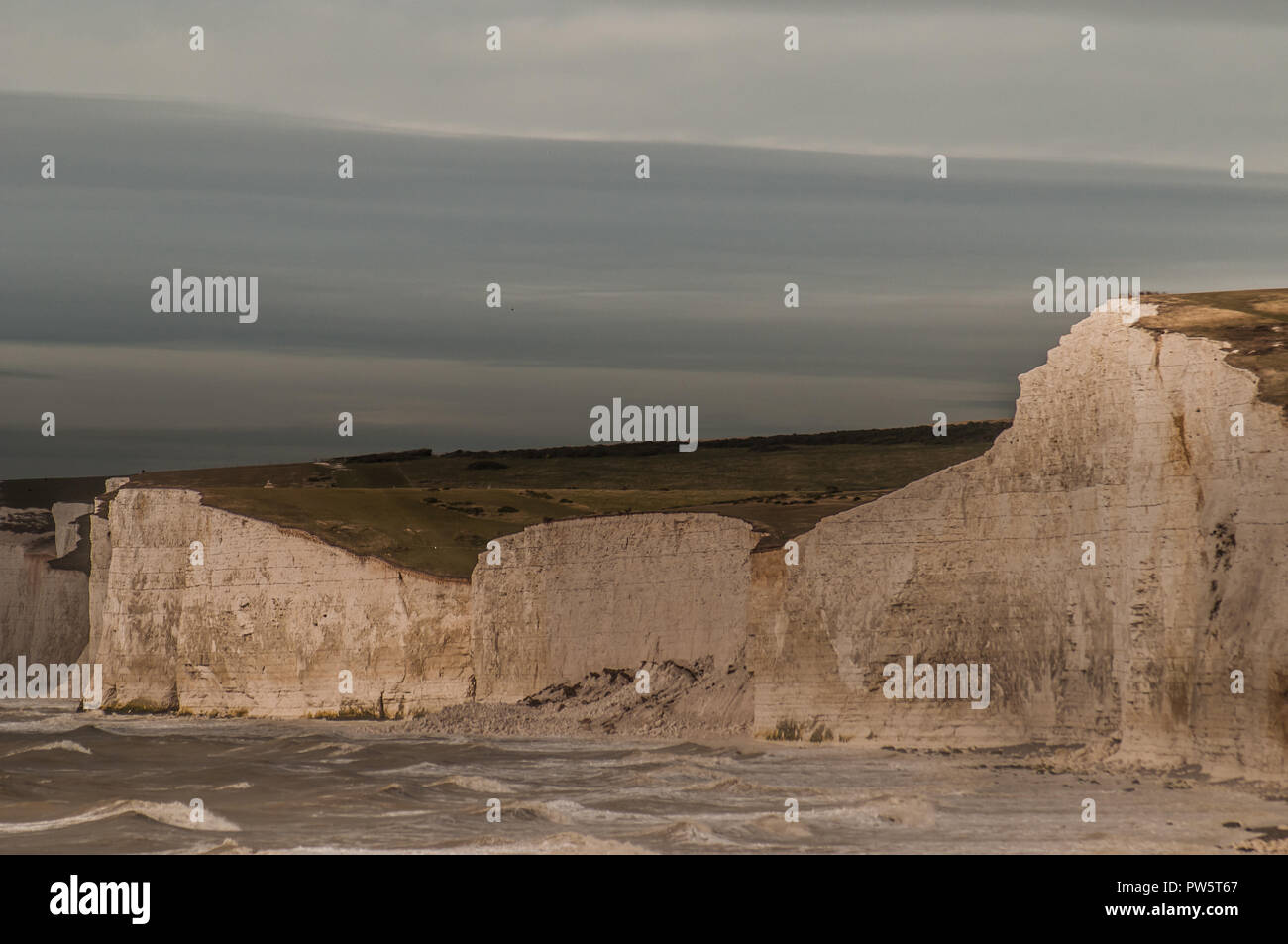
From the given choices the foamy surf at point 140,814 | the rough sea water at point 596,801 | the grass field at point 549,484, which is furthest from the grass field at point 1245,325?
the foamy surf at point 140,814

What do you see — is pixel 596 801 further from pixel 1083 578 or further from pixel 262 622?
pixel 262 622

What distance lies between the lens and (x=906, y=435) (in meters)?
110

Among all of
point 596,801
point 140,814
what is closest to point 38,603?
point 140,814

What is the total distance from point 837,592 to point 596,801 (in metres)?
11.1

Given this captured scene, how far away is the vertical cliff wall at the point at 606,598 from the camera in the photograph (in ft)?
142

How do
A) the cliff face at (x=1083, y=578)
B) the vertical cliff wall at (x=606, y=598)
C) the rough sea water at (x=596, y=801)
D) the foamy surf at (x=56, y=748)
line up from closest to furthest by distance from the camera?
the rough sea water at (x=596, y=801) → the cliff face at (x=1083, y=578) → the foamy surf at (x=56, y=748) → the vertical cliff wall at (x=606, y=598)

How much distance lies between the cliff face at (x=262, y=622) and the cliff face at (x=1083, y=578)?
1518 centimetres

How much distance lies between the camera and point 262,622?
175 ft

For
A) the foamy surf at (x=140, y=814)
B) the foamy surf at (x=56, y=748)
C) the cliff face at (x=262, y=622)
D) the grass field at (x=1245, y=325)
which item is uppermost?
the grass field at (x=1245, y=325)

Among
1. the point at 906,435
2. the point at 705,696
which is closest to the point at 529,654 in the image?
the point at 705,696

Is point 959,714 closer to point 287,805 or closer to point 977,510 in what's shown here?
point 977,510

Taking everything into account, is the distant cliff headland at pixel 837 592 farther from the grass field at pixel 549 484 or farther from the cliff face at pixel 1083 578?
the grass field at pixel 549 484

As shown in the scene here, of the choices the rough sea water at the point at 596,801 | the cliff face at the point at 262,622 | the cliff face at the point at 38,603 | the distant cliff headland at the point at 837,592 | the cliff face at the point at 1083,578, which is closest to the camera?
the rough sea water at the point at 596,801

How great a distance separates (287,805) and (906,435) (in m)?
86.0
